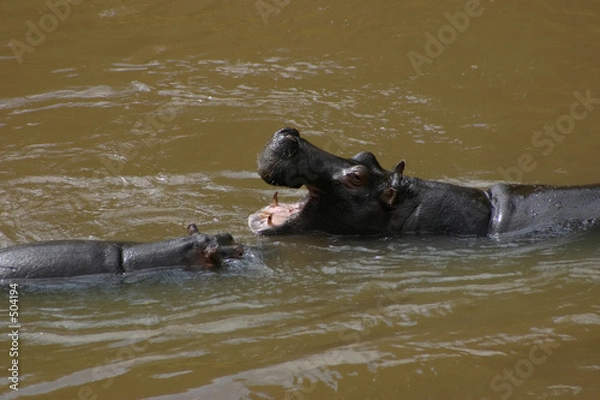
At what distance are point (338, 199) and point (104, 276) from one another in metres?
1.92

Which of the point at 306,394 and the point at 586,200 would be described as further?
the point at 586,200

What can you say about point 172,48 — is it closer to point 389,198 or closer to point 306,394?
point 389,198

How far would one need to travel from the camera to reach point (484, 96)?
32.7 feet

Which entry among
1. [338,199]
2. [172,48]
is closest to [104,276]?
[338,199]
